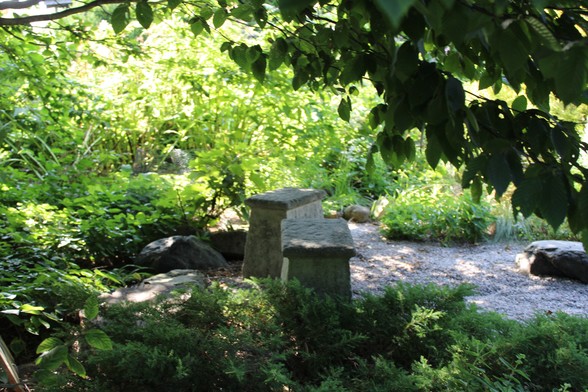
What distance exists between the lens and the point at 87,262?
550 centimetres

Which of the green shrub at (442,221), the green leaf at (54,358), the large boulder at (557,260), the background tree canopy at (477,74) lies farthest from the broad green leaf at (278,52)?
the green shrub at (442,221)

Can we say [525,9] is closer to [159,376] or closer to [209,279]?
[159,376]

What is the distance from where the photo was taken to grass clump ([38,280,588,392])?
2.69m

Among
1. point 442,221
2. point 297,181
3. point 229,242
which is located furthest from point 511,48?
point 442,221

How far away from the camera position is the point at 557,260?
572cm

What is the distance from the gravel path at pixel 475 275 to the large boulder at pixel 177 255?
1.36 m

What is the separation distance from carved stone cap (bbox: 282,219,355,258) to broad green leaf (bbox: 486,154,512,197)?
249cm

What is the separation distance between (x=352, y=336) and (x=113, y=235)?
2.93 meters

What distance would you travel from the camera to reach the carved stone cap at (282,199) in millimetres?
4996

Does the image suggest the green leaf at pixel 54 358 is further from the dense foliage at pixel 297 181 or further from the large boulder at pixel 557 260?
the large boulder at pixel 557 260

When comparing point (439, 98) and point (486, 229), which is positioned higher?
point (439, 98)

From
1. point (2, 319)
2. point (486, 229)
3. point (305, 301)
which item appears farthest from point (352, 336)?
point (486, 229)

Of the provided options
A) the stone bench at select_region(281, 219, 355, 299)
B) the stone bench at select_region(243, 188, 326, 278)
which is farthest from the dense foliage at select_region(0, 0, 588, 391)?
the stone bench at select_region(243, 188, 326, 278)

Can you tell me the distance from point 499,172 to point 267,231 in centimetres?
405
